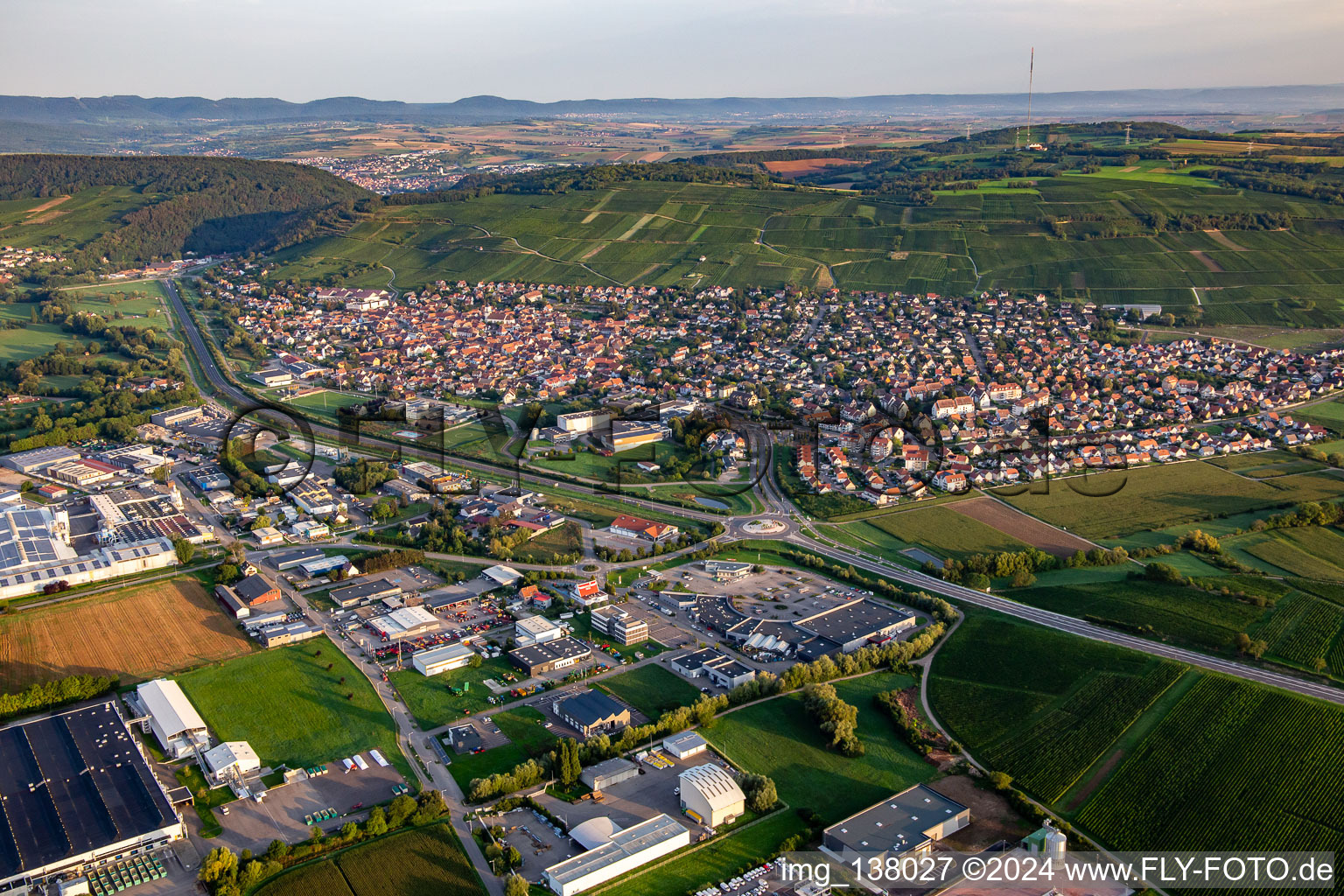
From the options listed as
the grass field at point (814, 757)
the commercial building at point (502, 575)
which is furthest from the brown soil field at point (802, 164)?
the grass field at point (814, 757)

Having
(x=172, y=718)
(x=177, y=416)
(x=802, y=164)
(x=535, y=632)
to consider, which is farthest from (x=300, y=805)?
(x=802, y=164)

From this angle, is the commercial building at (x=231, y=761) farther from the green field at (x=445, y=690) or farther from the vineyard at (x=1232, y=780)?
the vineyard at (x=1232, y=780)

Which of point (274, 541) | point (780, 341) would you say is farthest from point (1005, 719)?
point (780, 341)

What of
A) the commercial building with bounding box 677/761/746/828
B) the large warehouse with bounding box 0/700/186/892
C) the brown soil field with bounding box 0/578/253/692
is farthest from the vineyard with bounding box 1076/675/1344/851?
the brown soil field with bounding box 0/578/253/692

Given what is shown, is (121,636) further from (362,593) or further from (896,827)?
(896,827)

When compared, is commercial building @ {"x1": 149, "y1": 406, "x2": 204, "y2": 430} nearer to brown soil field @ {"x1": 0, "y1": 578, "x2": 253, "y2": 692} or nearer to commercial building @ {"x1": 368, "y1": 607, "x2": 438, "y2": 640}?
brown soil field @ {"x1": 0, "y1": 578, "x2": 253, "y2": 692}
